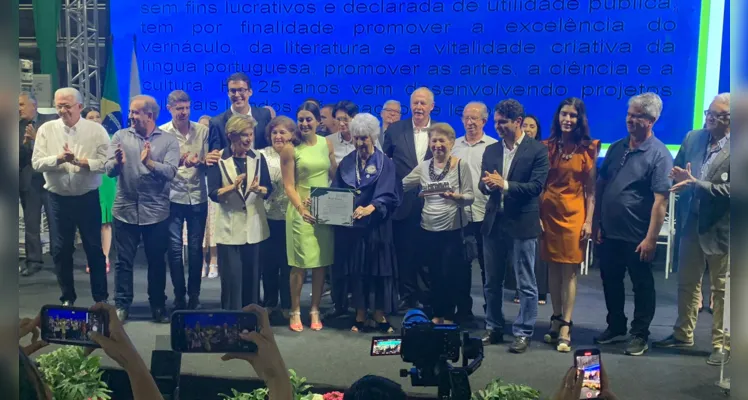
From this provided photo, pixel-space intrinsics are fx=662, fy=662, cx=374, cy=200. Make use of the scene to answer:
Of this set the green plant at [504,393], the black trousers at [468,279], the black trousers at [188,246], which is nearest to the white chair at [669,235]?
the black trousers at [468,279]

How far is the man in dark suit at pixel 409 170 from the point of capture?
3285 mm

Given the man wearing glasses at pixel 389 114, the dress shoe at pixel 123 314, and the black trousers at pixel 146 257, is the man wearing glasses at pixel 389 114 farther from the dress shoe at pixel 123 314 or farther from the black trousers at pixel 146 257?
the dress shoe at pixel 123 314

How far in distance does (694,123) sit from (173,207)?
104 inches

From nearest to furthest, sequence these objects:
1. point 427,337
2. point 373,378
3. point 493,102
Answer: point 373,378
point 427,337
point 493,102

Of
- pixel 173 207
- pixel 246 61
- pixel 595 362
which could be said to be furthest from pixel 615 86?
pixel 173 207

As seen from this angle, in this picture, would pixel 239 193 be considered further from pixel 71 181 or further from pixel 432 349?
pixel 432 349

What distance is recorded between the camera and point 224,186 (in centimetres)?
345

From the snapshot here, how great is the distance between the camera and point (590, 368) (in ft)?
7.61

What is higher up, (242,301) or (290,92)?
(290,92)

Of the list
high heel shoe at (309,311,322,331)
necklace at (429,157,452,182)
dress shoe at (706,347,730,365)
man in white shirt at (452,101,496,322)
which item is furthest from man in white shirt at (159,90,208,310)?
dress shoe at (706,347,730,365)

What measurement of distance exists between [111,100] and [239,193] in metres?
0.85

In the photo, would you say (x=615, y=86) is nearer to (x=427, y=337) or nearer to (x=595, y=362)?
(x=595, y=362)

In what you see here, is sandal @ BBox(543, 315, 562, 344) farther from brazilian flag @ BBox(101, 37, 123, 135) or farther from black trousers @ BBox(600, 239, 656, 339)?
brazilian flag @ BBox(101, 37, 123, 135)

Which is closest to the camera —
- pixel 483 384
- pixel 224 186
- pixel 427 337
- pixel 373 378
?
pixel 373 378
